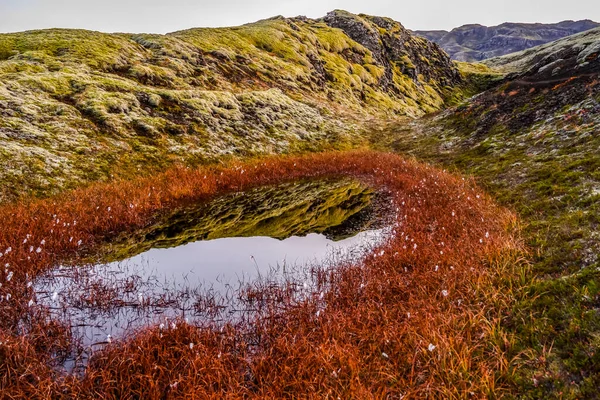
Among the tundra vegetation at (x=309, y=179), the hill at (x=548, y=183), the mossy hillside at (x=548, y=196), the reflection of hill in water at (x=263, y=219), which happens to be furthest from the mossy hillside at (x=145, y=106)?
the mossy hillside at (x=548, y=196)

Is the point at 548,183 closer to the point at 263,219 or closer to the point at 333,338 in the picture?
the point at 263,219

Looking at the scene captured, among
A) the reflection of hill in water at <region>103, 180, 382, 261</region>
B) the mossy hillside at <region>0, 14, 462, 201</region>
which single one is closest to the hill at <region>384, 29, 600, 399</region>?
the reflection of hill in water at <region>103, 180, 382, 261</region>

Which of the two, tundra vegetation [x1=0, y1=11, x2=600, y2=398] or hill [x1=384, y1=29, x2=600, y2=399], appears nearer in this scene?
hill [x1=384, y1=29, x2=600, y2=399]

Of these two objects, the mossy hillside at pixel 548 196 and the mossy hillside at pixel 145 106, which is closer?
the mossy hillside at pixel 548 196

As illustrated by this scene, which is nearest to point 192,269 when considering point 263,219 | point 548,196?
point 263,219

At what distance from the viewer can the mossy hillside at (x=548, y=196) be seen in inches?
184

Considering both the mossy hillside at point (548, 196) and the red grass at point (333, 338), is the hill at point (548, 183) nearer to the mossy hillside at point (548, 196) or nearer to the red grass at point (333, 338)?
the mossy hillside at point (548, 196)

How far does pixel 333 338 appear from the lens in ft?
18.5

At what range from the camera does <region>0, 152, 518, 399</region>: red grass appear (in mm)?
4746

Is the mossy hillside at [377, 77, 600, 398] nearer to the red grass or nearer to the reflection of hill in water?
the red grass

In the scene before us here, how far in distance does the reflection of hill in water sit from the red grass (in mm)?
1918

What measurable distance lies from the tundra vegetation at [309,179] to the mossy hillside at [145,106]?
0.50 ft

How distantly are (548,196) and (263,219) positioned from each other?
10505mm

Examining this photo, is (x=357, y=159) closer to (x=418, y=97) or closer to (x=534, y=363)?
(x=534, y=363)
